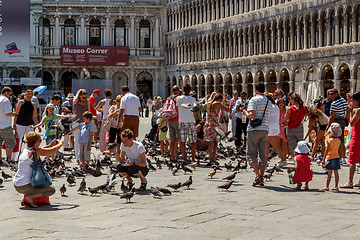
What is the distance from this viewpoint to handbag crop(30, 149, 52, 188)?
8.94m

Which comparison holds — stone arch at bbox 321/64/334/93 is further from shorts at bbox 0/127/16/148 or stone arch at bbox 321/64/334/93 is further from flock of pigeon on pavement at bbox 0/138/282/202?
shorts at bbox 0/127/16/148

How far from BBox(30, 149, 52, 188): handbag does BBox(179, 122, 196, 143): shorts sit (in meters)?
5.12

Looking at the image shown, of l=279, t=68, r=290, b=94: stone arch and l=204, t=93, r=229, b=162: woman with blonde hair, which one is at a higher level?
l=279, t=68, r=290, b=94: stone arch

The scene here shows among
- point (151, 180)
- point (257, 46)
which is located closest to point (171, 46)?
point (257, 46)

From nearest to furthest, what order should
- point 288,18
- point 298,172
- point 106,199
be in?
point 106,199 < point 298,172 < point 288,18

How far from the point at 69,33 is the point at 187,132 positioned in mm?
46882

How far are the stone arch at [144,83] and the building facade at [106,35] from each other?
0.26 metres

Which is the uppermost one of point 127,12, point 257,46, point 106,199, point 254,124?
point 127,12

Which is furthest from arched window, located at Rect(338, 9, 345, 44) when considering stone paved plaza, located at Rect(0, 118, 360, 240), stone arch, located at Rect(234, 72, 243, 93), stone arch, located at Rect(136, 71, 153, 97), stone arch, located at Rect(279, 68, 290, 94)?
stone arch, located at Rect(136, 71, 153, 97)

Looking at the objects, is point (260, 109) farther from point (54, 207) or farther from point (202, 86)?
point (202, 86)

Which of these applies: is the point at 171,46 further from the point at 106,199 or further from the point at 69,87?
the point at 106,199

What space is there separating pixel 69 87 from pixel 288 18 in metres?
24.6

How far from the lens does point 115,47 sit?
5909 cm

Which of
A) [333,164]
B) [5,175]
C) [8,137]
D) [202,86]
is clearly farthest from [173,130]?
[202,86]
